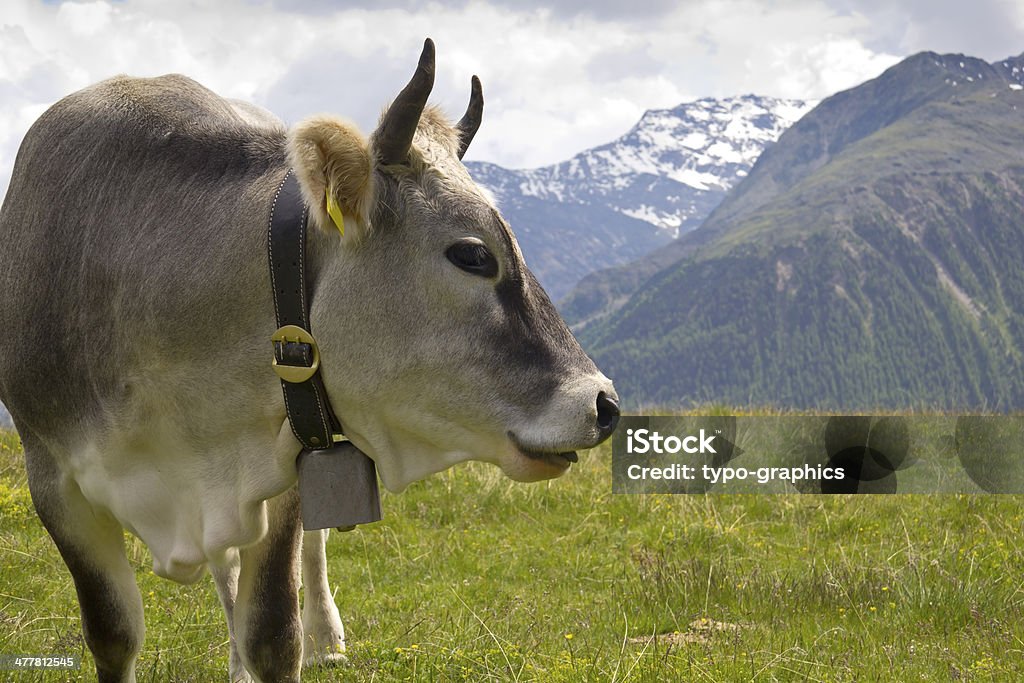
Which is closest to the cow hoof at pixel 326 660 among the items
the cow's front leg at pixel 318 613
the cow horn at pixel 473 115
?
the cow's front leg at pixel 318 613

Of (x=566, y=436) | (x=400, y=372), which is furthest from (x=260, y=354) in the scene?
(x=566, y=436)

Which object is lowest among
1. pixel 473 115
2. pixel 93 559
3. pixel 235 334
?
pixel 93 559

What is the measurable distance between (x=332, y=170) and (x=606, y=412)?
49.5 inches

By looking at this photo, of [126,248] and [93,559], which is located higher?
[126,248]

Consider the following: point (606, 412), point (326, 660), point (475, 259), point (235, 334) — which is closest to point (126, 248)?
point (235, 334)

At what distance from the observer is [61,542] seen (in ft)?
15.4

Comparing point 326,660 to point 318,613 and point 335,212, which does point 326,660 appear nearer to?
point 318,613

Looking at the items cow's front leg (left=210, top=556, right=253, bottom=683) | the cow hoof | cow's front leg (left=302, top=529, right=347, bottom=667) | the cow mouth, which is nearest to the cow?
the cow mouth

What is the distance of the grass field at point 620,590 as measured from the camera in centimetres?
572

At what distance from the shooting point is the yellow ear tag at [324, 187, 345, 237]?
3.59 metres

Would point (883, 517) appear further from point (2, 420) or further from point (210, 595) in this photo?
point (2, 420)

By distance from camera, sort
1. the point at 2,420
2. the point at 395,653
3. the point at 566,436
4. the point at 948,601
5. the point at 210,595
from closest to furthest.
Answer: the point at 566,436 → the point at 395,653 → the point at 948,601 → the point at 210,595 → the point at 2,420

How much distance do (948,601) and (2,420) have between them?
10736mm

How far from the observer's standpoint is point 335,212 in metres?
3.62
